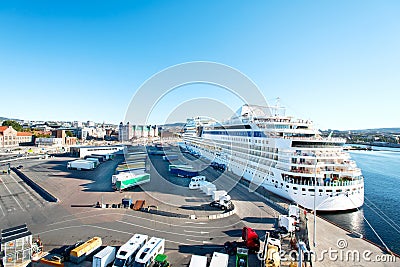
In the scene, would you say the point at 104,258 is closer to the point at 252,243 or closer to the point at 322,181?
the point at 252,243

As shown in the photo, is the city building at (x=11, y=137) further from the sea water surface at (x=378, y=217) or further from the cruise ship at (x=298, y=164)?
the sea water surface at (x=378, y=217)

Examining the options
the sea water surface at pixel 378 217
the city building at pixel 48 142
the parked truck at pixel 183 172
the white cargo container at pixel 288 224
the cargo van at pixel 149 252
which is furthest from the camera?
the city building at pixel 48 142

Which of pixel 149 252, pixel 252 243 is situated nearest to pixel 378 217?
pixel 252 243

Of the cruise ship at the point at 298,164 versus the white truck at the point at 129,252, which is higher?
the cruise ship at the point at 298,164

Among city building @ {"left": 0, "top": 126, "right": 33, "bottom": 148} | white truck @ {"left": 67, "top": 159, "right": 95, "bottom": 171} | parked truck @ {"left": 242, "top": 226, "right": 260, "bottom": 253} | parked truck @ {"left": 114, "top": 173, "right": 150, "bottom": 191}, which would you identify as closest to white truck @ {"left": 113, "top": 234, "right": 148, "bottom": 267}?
parked truck @ {"left": 242, "top": 226, "right": 260, "bottom": 253}

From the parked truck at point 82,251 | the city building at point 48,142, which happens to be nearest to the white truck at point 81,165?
the parked truck at point 82,251

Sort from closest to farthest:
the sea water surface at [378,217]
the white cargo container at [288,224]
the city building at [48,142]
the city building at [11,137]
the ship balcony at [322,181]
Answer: the white cargo container at [288,224] → the sea water surface at [378,217] → the ship balcony at [322,181] → the city building at [11,137] → the city building at [48,142]

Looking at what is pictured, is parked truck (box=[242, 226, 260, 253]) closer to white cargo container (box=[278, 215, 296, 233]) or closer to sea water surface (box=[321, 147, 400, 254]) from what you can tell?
white cargo container (box=[278, 215, 296, 233])
